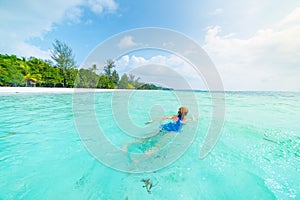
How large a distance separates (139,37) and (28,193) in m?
3.95

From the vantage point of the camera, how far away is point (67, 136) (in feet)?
11.8

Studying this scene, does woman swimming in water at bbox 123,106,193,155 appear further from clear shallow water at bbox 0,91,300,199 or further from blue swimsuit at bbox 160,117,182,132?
clear shallow water at bbox 0,91,300,199

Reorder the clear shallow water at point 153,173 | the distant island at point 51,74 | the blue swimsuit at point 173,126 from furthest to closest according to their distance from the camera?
the distant island at point 51,74 < the blue swimsuit at point 173,126 < the clear shallow water at point 153,173

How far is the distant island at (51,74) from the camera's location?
18166 mm

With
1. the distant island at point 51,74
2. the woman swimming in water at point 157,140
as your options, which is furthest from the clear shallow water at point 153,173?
the distant island at point 51,74

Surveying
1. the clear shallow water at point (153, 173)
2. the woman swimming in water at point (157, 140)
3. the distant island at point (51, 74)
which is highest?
the distant island at point (51, 74)

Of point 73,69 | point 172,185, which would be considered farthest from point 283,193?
point 73,69

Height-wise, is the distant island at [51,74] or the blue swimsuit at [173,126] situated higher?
the distant island at [51,74]

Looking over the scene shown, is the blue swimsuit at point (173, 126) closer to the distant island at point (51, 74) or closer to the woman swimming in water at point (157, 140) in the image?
the woman swimming in water at point (157, 140)

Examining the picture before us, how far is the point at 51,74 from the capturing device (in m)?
24.0

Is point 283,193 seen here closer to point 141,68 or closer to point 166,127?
point 166,127

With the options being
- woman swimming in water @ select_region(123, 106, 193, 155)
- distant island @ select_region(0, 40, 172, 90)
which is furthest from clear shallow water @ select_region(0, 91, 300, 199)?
distant island @ select_region(0, 40, 172, 90)

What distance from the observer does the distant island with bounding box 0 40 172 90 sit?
1817 cm

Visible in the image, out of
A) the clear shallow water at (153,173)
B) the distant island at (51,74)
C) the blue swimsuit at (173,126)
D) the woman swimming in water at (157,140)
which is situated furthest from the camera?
the distant island at (51,74)
